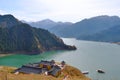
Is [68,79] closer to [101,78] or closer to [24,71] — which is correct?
[24,71]

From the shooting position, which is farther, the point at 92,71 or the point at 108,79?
the point at 92,71

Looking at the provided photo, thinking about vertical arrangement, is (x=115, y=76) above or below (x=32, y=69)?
below

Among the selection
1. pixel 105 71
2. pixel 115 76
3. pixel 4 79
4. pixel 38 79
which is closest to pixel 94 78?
pixel 115 76

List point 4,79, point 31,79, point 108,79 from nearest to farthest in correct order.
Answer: point 4,79, point 31,79, point 108,79

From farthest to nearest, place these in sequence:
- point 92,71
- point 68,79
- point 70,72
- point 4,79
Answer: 1. point 92,71
2. point 70,72
3. point 68,79
4. point 4,79

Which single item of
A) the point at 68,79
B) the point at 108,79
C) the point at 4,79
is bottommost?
the point at 108,79

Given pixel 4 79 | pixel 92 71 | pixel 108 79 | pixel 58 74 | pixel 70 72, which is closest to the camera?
pixel 4 79

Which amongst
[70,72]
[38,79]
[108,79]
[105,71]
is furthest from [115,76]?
[38,79]

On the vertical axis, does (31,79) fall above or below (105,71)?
above

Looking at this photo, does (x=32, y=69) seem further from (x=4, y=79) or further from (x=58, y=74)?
(x=4, y=79)
